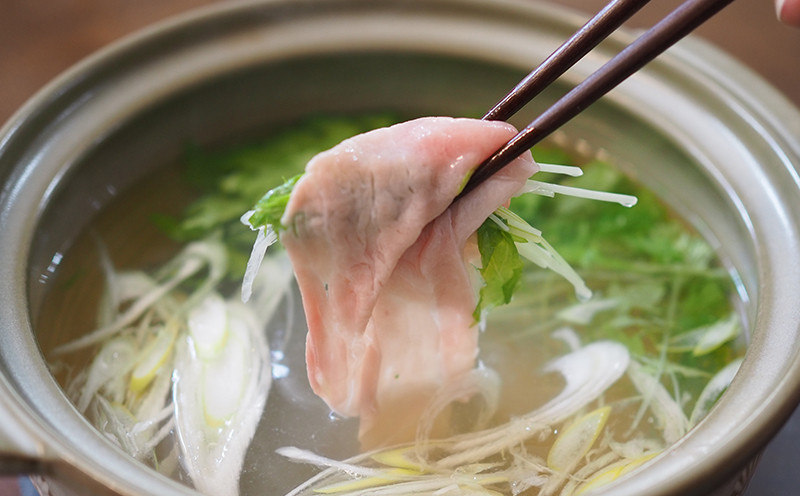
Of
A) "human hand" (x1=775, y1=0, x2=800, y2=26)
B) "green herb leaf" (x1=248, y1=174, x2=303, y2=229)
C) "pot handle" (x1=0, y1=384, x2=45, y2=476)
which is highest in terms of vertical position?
"human hand" (x1=775, y1=0, x2=800, y2=26)

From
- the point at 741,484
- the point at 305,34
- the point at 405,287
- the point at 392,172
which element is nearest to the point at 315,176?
the point at 392,172

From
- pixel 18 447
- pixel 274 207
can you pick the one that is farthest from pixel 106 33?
pixel 18 447

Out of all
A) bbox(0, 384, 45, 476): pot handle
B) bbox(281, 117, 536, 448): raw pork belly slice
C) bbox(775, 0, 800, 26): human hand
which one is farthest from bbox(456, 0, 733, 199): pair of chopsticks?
bbox(0, 384, 45, 476): pot handle

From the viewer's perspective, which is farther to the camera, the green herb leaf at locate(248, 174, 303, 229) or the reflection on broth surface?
the reflection on broth surface

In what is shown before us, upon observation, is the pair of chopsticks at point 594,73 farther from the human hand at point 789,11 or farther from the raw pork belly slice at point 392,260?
the human hand at point 789,11

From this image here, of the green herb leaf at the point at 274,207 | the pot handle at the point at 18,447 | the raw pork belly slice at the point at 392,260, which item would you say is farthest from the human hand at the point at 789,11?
the pot handle at the point at 18,447

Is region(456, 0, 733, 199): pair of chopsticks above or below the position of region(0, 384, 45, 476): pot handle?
above

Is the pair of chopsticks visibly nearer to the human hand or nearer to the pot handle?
the human hand
